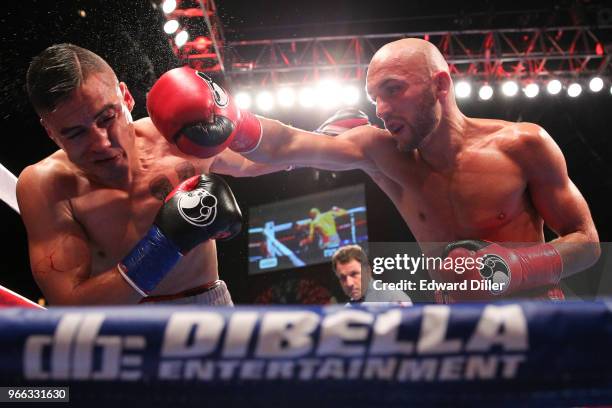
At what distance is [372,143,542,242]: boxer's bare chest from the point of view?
2025mm

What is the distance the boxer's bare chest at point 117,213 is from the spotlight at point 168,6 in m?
2.98

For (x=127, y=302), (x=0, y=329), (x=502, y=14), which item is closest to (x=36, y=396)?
(x=0, y=329)

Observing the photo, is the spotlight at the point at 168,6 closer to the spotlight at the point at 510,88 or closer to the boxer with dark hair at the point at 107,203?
the boxer with dark hair at the point at 107,203

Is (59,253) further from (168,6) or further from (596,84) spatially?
(596,84)

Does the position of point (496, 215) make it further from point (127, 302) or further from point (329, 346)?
point (329, 346)

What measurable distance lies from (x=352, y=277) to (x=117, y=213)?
243 cm

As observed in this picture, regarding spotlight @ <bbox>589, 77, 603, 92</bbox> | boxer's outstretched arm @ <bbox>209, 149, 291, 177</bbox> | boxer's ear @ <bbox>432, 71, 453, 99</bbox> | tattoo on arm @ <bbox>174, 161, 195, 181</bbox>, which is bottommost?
tattoo on arm @ <bbox>174, 161, 195, 181</bbox>

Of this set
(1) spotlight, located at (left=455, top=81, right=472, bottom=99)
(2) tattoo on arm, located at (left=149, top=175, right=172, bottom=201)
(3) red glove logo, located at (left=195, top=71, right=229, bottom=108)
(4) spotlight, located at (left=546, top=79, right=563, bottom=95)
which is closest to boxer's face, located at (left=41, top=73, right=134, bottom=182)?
(2) tattoo on arm, located at (left=149, top=175, right=172, bottom=201)

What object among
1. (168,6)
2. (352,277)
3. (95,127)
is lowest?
(352,277)

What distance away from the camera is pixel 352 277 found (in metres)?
4.10

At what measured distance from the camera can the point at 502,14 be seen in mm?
5574

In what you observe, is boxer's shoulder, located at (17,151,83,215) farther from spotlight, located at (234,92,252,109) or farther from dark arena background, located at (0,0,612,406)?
spotlight, located at (234,92,252,109)

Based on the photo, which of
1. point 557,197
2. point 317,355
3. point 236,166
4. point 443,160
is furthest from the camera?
point 236,166

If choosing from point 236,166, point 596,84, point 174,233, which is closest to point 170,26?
point 236,166
